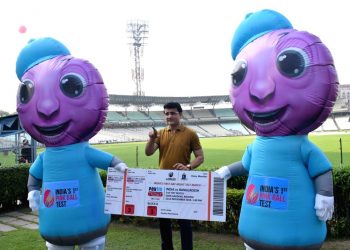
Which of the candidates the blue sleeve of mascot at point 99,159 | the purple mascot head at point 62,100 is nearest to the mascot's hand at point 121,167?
the blue sleeve of mascot at point 99,159

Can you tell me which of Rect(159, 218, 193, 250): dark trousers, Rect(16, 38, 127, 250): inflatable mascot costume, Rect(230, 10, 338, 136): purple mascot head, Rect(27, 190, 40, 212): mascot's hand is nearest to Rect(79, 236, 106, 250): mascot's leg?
Rect(16, 38, 127, 250): inflatable mascot costume

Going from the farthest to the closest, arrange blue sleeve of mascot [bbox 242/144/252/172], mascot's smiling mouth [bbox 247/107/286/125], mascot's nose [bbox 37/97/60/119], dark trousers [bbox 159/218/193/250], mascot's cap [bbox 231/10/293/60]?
1. dark trousers [bbox 159/218/193/250]
2. mascot's nose [bbox 37/97/60/119]
3. blue sleeve of mascot [bbox 242/144/252/172]
4. mascot's cap [bbox 231/10/293/60]
5. mascot's smiling mouth [bbox 247/107/286/125]

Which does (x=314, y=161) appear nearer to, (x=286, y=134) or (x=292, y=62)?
(x=286, y=134)

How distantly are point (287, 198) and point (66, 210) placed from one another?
215cm

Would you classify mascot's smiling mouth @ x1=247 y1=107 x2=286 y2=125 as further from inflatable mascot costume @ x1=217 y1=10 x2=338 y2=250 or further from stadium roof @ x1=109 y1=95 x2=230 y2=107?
stadium roof @ x1=109 y1=95 x2=230 y2=107

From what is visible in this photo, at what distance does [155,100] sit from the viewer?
200 ft

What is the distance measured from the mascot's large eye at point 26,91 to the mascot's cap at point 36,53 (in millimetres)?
252

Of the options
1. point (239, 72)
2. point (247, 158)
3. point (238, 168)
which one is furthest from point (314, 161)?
point (239, 72)

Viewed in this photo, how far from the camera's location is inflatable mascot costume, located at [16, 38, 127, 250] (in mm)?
3938

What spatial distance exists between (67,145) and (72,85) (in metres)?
0.64

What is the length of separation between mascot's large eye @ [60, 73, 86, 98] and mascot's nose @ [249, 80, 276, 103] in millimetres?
1717

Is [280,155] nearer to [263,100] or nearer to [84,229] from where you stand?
[263,100]

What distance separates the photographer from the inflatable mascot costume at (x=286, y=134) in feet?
10.7

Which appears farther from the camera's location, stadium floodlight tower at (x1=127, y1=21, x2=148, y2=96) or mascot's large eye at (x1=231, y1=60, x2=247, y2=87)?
stadium floodlight tower at (x1=127, y1=21, x2=148, y2=96)
